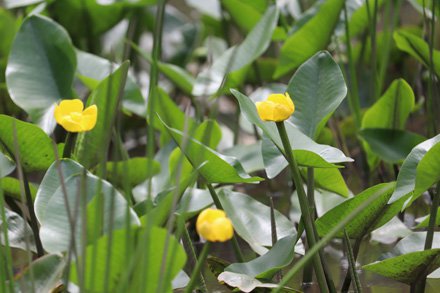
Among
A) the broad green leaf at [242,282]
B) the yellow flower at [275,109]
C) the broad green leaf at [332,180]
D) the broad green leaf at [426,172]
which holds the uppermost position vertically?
the yellow flower at [275,109]

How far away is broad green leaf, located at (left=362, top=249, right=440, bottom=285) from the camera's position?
800 millimetres

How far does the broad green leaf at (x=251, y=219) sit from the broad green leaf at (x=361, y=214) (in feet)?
0.24

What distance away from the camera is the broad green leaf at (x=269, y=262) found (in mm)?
831

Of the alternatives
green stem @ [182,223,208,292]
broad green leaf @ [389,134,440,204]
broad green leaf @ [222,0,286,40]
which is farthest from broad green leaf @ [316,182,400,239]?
broad green leaf @ [222,0,286,40]

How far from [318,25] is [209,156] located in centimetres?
49

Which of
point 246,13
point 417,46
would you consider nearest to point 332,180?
point 417,46

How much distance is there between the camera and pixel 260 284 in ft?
2.63

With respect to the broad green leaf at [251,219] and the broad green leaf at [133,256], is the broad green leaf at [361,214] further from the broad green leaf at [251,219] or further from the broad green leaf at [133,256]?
the broad green leaf at [133,256]

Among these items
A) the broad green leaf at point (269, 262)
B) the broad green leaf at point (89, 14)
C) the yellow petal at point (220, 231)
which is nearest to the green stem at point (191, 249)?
the broad green leaf at point (269, 262)

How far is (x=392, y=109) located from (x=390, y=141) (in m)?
0.04

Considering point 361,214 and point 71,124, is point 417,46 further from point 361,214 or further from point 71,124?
point 71,124

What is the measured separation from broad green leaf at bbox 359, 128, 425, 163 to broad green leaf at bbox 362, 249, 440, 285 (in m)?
0.31

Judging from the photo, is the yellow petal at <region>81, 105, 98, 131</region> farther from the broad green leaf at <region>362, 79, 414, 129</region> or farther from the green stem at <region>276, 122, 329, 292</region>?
the broad green leaf at <region>362, 79, 414, 129</region>

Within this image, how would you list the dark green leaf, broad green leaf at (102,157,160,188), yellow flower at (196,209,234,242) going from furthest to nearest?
broad green leaf at (102,157,160,188)
the dark green leaf
yellow flower at (196,209,234,242)
